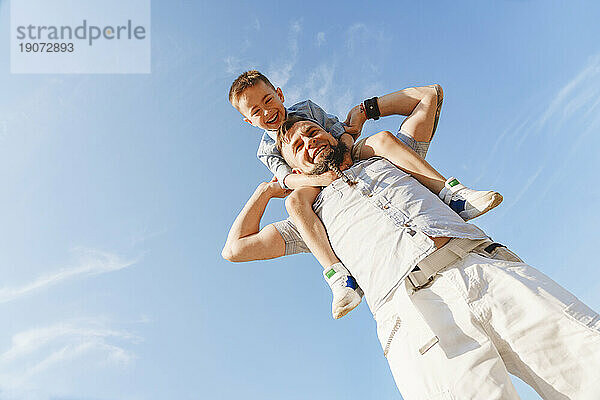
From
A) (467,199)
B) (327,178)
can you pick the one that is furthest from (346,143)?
(467,199)

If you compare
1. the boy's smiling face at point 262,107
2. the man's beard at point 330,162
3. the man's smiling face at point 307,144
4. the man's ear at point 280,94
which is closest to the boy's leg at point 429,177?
the man's beard at point 330,162

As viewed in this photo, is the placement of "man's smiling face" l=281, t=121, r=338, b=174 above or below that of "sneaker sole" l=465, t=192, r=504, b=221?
above

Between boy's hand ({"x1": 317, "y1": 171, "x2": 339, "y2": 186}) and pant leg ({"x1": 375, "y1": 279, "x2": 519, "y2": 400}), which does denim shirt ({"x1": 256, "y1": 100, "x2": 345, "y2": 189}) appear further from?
pant leg ({"x1": 375, "y1": 279, "x2": 519, "y2": 400})

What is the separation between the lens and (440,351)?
2.72 m

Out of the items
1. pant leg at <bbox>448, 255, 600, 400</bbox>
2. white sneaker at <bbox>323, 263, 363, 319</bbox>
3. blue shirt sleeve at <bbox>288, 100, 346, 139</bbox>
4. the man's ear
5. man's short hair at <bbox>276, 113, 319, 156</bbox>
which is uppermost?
the man's ear

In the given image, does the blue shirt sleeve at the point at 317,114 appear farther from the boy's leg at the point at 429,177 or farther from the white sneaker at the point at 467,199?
the white sneaker at the point at 467,199

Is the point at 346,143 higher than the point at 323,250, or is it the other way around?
the point at 346,143

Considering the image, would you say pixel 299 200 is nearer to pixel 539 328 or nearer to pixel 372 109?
pixel 372 109

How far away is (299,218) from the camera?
3.56m

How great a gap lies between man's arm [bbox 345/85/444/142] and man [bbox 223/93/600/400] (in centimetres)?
52

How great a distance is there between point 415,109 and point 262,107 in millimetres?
1288

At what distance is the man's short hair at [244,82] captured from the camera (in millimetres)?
4371

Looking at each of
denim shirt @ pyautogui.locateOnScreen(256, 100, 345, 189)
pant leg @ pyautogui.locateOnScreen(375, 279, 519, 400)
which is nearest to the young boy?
denim shirt @ pyautogui.locateOnScreen(256, 100, 345, 189)

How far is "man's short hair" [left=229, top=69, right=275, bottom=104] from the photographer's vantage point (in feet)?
14.3
